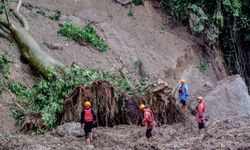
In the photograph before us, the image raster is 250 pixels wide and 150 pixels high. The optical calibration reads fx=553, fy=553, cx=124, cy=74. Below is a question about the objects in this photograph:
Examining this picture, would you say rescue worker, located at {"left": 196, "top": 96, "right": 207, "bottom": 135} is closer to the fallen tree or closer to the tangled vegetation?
the fallen tree

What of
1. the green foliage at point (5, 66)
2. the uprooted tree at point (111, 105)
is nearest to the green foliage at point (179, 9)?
the uprooted tree at point (111, 105)

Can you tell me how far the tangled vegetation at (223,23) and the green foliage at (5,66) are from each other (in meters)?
8.88

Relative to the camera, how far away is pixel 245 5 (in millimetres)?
23875

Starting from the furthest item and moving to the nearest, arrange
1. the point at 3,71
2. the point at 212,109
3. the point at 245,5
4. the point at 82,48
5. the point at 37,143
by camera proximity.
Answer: the point at 245,5
the point at 82,48
the point at 212,109
the point at 3,71
the point at 37,143

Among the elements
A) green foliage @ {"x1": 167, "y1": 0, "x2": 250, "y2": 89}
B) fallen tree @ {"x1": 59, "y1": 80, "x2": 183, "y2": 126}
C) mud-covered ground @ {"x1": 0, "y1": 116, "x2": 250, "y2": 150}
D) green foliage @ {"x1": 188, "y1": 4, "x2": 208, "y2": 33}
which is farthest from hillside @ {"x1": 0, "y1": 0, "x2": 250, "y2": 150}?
green foliage @ {"x1": 188, "y1": 4, "x2": 208, "y2": 33}

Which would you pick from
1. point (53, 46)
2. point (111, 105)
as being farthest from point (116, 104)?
point (53, 46)

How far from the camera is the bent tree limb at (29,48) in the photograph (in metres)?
16.9

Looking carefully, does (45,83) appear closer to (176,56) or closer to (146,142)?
(146,142)

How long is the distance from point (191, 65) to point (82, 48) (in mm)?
5118

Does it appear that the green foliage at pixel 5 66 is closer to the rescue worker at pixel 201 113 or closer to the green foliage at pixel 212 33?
the rescue worker at pixel 201 113

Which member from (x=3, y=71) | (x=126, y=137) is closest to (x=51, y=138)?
(x=126, y=137)

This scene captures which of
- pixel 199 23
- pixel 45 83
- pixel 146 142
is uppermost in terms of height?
pixel 199 23

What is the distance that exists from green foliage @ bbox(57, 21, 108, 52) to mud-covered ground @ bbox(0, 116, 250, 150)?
6.50 m

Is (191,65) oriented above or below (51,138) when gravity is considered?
above
